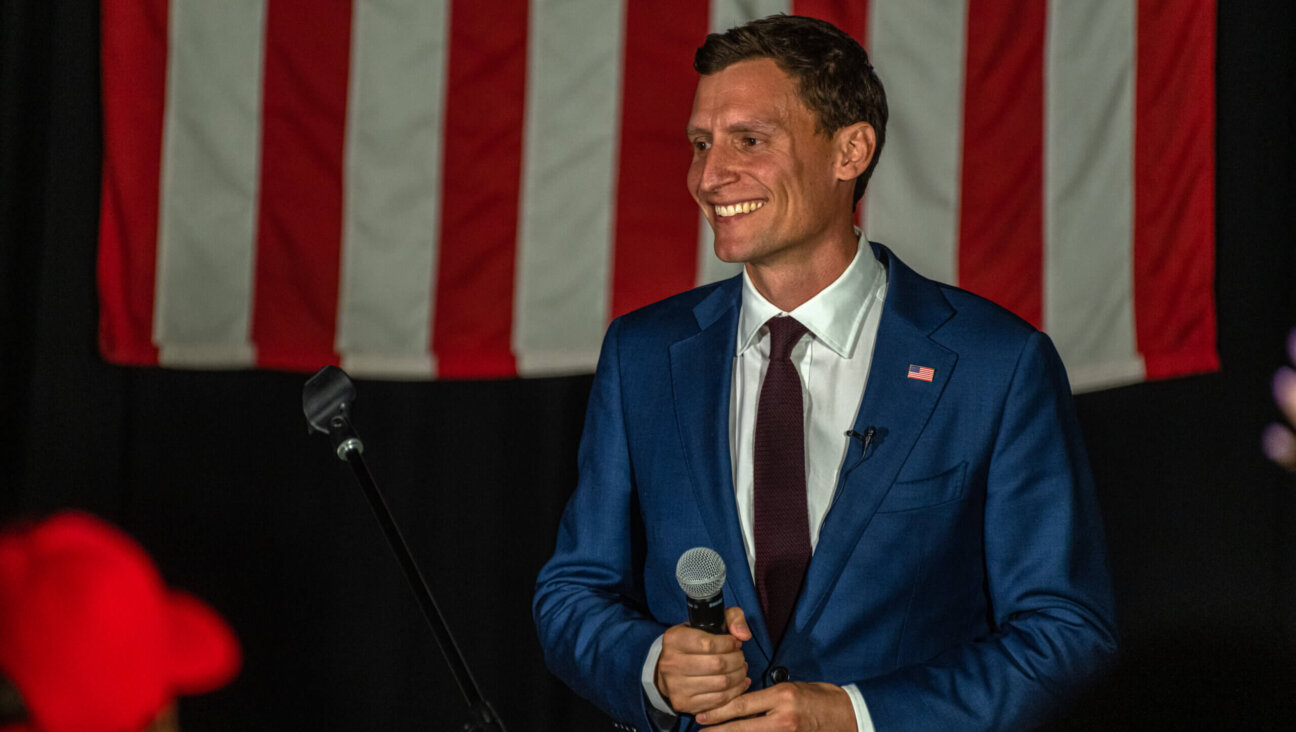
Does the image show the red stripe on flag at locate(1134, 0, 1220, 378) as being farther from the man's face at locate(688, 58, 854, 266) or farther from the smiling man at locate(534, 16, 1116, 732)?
the man's face at locate(688, 58, 854, 266)

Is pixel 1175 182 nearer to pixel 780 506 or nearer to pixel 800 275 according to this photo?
pixel 800 275

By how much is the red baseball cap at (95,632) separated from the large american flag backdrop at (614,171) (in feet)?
1.94

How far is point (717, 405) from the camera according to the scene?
5.14ft

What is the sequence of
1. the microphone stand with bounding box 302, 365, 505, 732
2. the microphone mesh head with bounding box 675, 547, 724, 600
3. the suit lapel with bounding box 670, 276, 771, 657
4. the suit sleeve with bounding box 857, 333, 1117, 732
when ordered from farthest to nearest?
the suit lapel with bounding box 670, 276, 771, 657 → the suit sleeve with bounding box 857, 333, 1117, 732 → the microphone stand with bounding box 302, 365, 505, 732 → the microphone mesh head with bounding box 675, 547, 724, 600

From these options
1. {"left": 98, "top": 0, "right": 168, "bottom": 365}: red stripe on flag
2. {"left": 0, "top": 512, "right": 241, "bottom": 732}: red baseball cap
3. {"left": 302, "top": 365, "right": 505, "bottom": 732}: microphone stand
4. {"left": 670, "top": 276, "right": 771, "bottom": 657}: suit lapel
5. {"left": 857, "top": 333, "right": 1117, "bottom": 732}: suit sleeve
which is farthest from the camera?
{"left": 98, "top": 0, "right": 168, "bottom": 365}: red stripe on flag

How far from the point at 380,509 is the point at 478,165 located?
130cm

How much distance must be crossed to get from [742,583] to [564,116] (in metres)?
1.27

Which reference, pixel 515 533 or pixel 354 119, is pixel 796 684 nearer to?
pixel 515 533

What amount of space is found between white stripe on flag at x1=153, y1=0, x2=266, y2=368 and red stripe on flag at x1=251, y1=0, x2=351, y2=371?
0.03 metres

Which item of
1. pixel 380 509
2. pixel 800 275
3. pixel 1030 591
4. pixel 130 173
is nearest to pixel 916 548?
pixel 1030 591

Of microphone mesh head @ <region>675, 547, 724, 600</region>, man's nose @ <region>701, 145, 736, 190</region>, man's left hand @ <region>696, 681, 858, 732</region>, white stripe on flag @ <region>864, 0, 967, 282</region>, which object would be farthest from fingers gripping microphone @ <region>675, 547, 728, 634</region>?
white stripe on flag @ <region>864, 0, 967, 282</region>

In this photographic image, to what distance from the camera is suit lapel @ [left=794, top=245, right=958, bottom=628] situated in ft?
4.70

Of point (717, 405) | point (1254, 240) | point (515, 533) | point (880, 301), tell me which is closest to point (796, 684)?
point (717, 405)

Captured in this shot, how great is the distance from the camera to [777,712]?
1.27 meters
